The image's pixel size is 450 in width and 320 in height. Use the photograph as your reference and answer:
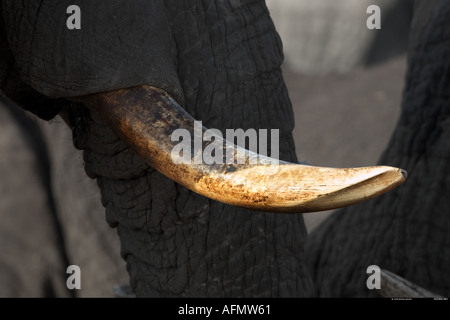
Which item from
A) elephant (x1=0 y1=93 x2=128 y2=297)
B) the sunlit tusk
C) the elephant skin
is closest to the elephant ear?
the sunlit tusk

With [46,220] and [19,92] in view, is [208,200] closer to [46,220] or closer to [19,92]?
[19,92]

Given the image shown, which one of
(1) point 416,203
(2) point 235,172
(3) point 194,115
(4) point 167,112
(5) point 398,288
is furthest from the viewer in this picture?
(1) point 416,203

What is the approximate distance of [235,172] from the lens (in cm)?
102

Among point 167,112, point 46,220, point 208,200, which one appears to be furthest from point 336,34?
Answer: point 167,112

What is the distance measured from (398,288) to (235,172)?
841mm

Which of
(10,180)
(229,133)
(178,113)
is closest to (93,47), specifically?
(178,113)

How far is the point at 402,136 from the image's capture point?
200cm

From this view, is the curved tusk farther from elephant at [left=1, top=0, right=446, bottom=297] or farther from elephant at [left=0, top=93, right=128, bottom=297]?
elephant at [left=0, top=93, right=128, bottom=297]

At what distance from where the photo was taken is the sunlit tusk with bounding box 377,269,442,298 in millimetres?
1708

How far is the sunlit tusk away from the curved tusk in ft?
2.65

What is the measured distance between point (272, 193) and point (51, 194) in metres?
1.63

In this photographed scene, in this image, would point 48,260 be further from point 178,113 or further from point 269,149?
point 178,113

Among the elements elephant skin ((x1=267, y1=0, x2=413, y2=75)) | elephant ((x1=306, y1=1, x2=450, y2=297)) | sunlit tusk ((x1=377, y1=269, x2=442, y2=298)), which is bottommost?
sunlit tusk ((x1=377, y1=269, x2=442, y2=298))

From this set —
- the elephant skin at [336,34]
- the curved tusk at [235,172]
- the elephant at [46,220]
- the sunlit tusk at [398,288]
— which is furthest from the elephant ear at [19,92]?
the elephant skin at [336,34]
